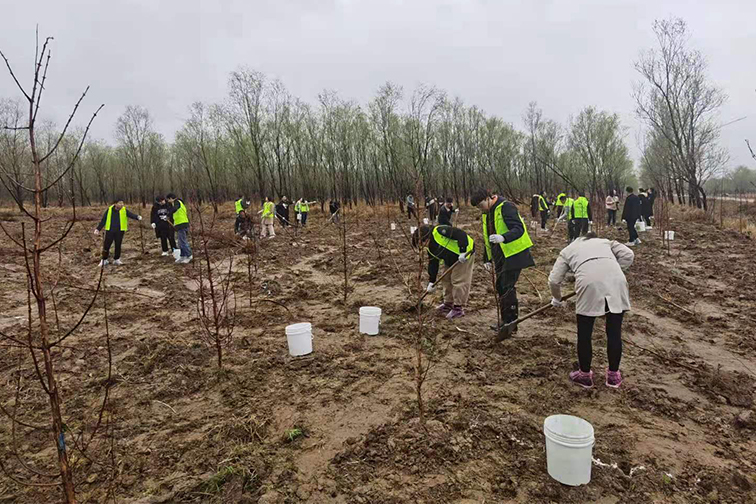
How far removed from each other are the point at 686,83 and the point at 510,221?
80.7 feet

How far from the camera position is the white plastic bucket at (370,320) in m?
4.57

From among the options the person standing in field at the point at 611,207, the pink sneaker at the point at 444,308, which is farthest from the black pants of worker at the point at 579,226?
the pink sneaker at the point at 444,308

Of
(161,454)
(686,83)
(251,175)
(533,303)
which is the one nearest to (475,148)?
(686,83)

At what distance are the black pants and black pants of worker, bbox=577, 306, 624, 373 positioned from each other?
1.08 m

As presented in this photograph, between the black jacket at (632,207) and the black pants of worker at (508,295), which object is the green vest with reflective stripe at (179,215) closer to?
the black pants of worker at (508,295)

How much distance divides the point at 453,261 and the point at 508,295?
0.91 m

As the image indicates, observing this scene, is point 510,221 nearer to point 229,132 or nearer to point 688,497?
point 688,497

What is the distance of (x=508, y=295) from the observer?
4.32 meters

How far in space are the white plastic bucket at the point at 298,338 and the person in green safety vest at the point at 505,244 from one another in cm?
197

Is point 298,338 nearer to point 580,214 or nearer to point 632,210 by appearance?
point 580,214

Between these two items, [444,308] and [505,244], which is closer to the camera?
[505,244]

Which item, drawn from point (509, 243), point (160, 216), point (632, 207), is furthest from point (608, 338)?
point (160, 216)

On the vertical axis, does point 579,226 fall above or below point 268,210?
below

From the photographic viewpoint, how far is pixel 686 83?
2162cm
